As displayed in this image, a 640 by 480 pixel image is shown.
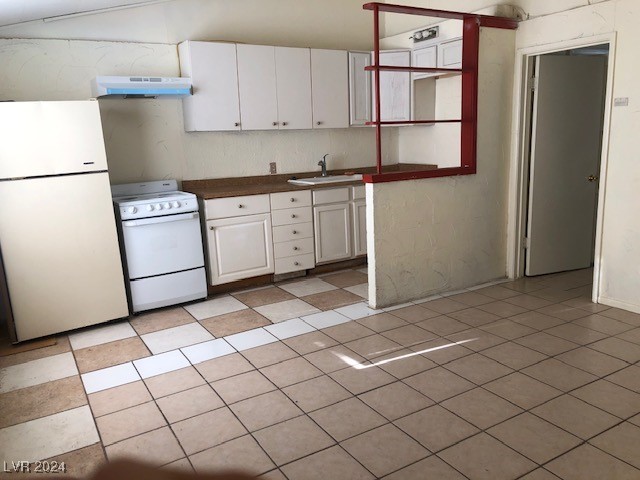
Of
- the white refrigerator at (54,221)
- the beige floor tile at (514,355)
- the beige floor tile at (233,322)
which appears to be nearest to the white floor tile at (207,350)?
the beige floor tile at (233,322)

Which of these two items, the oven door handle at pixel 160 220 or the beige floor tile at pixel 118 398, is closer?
the beige floor tile at pixel 118 398

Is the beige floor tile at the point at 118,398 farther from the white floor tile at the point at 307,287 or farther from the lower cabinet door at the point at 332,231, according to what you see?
the lower cabinet door at the point at 332,231

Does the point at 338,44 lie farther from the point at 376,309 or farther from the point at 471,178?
the point at 376,309

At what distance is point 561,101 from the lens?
4.39m

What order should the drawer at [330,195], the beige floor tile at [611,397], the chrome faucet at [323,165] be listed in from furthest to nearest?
the chrome faucet at [323,165] < the drawer at [330,195] < the beige floor tile at [611,397]

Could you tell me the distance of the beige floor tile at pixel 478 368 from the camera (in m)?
2.81

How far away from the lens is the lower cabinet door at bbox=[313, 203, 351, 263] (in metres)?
4.85

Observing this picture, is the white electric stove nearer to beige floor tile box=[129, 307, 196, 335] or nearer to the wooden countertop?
beige floor tile box=[129, 307, 196, 335]

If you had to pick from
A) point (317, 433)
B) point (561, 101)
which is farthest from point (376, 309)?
point (561, 101)

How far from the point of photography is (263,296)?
14.5 ft

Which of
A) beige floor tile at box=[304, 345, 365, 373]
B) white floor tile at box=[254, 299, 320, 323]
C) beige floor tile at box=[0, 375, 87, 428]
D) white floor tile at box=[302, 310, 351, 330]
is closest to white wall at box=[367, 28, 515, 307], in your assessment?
white floor tile at box=[302, 310, 351, 330]

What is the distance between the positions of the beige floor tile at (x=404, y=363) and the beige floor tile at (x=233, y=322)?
107 centimetres

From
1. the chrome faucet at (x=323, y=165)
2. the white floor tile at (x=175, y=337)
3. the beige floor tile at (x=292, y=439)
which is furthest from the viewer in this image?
the chrome faucet at (x=323, y=165)

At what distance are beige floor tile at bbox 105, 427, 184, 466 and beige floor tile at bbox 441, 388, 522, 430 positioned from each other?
1.34 meters
